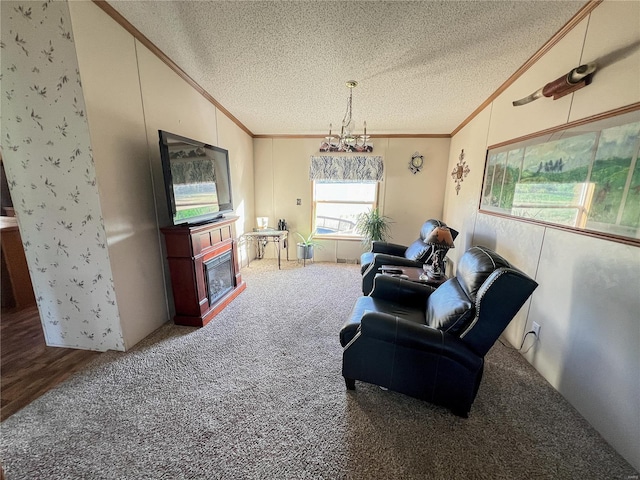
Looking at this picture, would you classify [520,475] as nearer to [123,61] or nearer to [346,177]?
[123,61]

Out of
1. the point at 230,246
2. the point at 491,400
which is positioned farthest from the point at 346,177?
the point at 491,400

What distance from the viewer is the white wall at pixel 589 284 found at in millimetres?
1270

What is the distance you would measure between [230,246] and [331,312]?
1.46 metres

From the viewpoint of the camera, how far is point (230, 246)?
9.95 feet

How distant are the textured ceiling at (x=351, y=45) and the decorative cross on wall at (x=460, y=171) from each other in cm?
78

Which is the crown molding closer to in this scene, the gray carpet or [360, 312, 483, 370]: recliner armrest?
[360, 312, 483, 370]: recliner armrest

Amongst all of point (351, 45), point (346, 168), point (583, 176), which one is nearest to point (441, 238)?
point (583, 176)

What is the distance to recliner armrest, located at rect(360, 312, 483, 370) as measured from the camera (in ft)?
4.47

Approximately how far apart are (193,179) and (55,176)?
92 cm

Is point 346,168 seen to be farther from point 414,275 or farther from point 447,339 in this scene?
point 447,339

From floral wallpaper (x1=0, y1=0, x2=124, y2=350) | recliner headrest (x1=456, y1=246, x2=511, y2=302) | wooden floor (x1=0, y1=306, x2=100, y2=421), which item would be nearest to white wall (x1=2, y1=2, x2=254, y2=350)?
floral wallpaper (x1=0, y1=0, x2=124, y2=350)

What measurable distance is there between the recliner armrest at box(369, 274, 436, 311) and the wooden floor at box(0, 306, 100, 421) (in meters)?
2.42

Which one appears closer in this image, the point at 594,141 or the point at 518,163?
the point at 594,141

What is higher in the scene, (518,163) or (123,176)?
(518,163)
